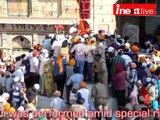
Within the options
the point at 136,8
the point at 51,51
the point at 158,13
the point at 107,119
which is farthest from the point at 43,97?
the point at 158,13

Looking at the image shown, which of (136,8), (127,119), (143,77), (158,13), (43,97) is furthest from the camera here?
(158,13)

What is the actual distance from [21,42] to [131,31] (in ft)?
25.2

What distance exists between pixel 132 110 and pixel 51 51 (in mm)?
4041

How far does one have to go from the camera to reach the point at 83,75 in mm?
14148

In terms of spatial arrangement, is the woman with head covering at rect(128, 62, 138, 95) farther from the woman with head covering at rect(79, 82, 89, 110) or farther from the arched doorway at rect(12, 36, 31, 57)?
the arched doorway at rect(12, 36, 31, 57)

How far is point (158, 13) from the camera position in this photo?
83.1 feet

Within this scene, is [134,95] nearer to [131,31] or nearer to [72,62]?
[72,62]

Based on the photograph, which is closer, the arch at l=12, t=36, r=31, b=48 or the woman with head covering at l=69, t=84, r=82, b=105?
the woman with head covering at l=69, t=84, r=82, b=105

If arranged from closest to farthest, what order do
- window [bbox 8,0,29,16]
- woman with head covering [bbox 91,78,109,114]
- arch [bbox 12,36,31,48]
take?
woman with head covering [bbox 91,78,109,114] < window [bbox 8,0,29,16] < arch [bbox 12,36,31,48]

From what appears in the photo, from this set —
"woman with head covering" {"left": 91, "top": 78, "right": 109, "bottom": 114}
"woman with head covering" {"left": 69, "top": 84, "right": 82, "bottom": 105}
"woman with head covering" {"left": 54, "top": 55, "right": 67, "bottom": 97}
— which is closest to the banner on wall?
"woman with head covering" {"left": 54, "top": 55, "right": 67, "bottom": 97}

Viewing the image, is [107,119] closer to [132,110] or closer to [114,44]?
[132,110]

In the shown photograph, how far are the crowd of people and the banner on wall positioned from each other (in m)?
9.93

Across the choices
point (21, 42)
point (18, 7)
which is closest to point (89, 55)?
point (21, 42)

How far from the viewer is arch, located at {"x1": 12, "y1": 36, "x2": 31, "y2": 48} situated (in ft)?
97.5
